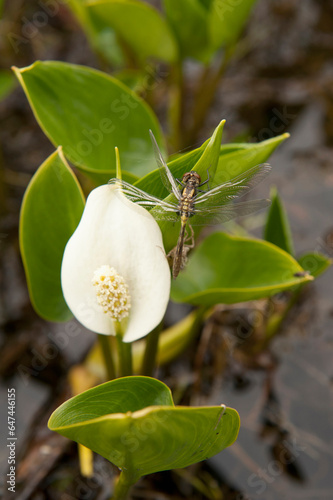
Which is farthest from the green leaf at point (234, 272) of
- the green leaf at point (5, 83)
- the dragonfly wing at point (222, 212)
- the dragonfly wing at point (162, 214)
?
the green leaf at point (5, 83)

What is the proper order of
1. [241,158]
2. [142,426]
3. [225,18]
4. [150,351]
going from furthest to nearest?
1. [225,18]
2. [150,351]
3. [241,158]
4. [142,426]

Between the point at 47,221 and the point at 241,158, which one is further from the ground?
the point at 241,158

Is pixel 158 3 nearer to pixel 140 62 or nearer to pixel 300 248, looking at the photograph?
pixel 140 62

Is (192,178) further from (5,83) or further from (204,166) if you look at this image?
(5,83)

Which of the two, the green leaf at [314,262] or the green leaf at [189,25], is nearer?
the green leaf at [314,262]

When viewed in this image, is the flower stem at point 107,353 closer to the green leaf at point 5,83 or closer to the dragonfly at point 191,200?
the dragonfly at point 191,200

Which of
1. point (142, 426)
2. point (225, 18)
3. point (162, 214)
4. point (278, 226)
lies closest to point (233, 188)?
point (162, 214)
